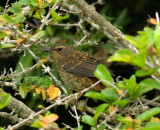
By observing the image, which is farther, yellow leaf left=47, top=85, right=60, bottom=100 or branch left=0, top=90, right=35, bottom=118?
branch left=0, top=90, right=35, bottom=118

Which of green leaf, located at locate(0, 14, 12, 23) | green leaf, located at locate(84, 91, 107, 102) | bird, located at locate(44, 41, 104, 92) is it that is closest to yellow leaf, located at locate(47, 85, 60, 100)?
green leaf, located at locate(0, 14, 12, 23)

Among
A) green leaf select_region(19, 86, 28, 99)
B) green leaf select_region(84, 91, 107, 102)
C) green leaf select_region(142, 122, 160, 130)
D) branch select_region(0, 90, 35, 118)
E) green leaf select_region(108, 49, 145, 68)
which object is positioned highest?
green leaf select_region(108, 49, 145, 68)

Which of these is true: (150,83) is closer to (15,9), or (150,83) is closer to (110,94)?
(110,94)

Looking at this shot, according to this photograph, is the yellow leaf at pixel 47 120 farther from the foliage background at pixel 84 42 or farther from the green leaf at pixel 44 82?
the foliage background at pixel 84 42

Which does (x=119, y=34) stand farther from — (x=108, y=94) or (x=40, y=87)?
(x=108, y=94)

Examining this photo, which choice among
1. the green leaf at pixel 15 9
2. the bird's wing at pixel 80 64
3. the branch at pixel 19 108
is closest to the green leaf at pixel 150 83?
the branch at pixel 19 108

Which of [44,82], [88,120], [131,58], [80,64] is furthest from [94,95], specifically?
[80,64]

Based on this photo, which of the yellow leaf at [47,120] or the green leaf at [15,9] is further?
the green leaf at [15,9]

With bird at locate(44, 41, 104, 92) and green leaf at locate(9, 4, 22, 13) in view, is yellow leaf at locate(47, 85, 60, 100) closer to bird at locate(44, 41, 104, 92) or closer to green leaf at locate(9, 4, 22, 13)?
green leaf at locate(9, 4, 22, 13)
